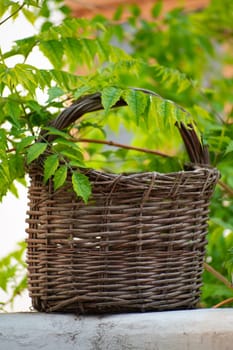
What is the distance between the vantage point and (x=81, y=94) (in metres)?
1.07

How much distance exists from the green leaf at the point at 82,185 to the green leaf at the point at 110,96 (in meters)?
0.11

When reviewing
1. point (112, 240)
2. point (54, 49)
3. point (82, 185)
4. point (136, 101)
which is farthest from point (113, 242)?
point (54, 49)

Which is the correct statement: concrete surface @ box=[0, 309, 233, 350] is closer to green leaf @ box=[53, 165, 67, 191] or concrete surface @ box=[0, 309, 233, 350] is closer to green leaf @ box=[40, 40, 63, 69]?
green leaf @ box=[53, 165, 67, 191]

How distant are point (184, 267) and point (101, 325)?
0.18 metres

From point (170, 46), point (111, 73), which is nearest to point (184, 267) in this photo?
point (111, 73)

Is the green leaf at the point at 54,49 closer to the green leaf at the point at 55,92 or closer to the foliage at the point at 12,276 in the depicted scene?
the green leaf at the point at 55,92

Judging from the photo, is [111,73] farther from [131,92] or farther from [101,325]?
[101,325]

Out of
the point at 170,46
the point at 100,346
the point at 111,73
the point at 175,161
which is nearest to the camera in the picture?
the point at 100,346

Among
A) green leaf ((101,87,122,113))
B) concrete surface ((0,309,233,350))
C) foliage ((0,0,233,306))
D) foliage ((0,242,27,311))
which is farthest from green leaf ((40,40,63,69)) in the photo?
foliage ((0,242,27,311))

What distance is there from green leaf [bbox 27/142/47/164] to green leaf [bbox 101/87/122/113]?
0.12 meters

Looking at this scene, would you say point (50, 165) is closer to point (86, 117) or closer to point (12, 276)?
point (86, 117)

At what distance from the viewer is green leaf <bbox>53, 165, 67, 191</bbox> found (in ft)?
3.34

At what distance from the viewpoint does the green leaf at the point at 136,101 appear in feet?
3.36

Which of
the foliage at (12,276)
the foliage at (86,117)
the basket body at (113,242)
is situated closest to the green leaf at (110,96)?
the foliage at (86,117)
